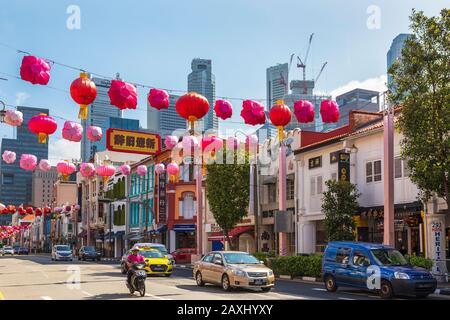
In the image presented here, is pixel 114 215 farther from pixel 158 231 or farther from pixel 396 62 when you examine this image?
pixel 396 62

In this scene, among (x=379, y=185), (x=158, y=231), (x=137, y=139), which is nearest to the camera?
(x=137, y=139)

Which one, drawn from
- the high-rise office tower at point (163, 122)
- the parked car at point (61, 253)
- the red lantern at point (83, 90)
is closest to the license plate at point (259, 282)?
the red lantern at point (83, 90)

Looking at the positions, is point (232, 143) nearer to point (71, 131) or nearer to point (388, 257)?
point (71, 131)

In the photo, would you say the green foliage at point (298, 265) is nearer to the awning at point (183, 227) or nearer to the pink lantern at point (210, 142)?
the pink lantern at point (210, 142)

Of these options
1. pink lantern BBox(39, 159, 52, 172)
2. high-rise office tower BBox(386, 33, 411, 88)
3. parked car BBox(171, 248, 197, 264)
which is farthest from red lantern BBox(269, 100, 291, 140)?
parked car BBox(171, 248, 197, 264)

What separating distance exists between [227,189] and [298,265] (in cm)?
1360

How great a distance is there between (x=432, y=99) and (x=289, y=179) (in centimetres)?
2071

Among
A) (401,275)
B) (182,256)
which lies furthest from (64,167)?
(182,256)

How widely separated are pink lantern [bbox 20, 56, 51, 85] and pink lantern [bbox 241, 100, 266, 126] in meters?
7.82

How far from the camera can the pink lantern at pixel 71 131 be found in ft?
77.3

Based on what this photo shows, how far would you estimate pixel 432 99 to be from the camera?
2184 cm

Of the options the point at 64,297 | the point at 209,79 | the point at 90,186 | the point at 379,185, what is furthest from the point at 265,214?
the point at 90,186

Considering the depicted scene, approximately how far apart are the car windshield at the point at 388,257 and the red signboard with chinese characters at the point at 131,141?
38.6 ft

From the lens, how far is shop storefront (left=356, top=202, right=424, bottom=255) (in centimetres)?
2961
